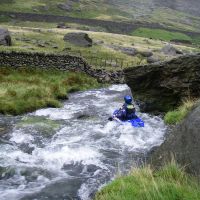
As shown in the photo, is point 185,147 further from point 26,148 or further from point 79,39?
point 79,39

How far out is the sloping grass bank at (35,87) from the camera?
2825cm

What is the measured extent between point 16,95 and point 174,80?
1097 centimetres

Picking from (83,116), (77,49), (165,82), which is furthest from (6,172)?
(77,49)

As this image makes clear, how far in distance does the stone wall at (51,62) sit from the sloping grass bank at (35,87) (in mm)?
895

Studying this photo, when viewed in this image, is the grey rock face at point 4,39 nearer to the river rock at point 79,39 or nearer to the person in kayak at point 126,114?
the river rock at point 79,39

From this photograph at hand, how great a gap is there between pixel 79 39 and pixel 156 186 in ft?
200

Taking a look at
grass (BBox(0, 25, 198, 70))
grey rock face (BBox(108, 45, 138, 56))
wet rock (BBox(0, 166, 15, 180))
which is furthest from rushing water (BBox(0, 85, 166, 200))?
grey rock face (BBox(108, 45, 138, 56))

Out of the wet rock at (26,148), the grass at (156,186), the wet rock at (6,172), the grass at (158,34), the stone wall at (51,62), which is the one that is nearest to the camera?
the grass at (156,186)

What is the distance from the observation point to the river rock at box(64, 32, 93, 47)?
6756 centimetres

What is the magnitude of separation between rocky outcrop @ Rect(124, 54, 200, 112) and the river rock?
3782 centimetres

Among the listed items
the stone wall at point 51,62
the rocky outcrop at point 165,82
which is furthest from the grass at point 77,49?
the rocky outcrop at point 165,82

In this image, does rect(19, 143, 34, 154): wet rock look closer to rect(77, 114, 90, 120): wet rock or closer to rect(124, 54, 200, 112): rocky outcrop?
rect(77, 114, 90, 120): wet rock

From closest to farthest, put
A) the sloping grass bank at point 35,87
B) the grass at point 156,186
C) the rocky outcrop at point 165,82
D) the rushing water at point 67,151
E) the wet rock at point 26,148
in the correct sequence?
the grass at point 156,186 < the rushing water at point 67,151 < the wet rock at point 26,148 < the rocky outcrop at point 165,82 < the sloping grass bank at point 35,87

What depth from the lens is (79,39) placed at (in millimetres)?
68438
